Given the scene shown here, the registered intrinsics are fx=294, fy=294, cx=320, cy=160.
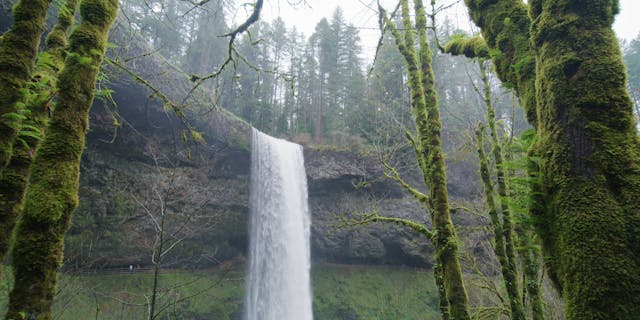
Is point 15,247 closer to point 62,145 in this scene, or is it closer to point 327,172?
point 62,145

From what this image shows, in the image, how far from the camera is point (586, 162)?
4.31 ft

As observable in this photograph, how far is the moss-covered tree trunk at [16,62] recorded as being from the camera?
154 cm

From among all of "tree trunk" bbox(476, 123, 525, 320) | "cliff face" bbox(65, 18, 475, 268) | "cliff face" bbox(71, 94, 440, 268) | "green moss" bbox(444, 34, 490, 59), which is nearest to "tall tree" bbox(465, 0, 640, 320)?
"green moss" bbox(444, 34, 490, 59)

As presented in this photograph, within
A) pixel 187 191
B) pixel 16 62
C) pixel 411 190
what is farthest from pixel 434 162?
pixel 187 191

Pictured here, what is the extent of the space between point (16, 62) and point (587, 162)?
298cm

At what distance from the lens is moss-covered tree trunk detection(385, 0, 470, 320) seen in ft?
9.11

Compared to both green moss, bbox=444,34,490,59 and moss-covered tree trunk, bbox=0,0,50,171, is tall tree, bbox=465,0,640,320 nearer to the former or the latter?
green moss, bbox=444,34,490,59

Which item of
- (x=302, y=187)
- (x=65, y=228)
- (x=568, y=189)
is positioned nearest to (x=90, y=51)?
(x=65, y=228)

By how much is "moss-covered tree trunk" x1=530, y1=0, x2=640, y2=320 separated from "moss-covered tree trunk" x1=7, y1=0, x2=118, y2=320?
2491 millimetres

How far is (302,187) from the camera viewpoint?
633 inches

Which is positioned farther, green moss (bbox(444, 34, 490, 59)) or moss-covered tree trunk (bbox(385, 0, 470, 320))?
moss-covered tree trunk (bbox(385, 0, 470, 320))

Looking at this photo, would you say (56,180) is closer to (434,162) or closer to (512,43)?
(512,43)

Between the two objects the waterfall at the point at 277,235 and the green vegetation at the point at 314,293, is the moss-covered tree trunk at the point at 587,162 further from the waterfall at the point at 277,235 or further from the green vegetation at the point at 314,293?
the waterfall at the point at 277,235

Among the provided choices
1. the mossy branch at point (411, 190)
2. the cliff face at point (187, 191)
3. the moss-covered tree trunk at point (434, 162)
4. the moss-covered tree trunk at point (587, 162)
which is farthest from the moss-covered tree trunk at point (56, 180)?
the cliff face at point (187, 191)
